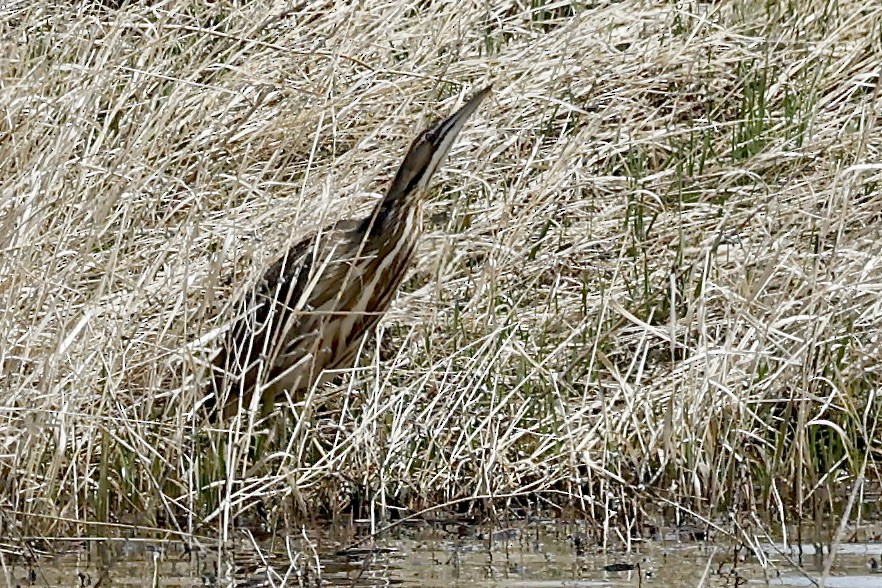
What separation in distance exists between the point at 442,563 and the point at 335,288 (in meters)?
1.34

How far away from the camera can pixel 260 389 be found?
445cm

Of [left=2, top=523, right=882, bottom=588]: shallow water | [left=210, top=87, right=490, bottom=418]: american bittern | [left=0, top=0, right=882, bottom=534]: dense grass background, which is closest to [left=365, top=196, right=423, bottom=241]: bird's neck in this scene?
[left=210, top=87, right=490, bottom=418]: american bittern

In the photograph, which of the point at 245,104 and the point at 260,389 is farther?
the point at 245,104

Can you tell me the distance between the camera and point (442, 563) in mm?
4098

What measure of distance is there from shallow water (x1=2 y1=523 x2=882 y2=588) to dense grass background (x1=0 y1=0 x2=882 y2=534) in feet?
0.40

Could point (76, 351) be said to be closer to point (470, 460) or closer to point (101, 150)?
point (470, 460)

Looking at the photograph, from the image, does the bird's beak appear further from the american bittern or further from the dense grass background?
the dense grass background

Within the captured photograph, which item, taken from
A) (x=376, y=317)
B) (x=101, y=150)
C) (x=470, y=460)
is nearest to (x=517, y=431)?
(x=470, y=460)

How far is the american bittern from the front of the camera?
506 cm

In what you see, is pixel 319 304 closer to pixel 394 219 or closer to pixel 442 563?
pixel 394 219

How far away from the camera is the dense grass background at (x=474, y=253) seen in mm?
4562

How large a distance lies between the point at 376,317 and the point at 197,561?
4.42ft

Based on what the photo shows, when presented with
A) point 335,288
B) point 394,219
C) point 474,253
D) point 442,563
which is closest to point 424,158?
point 394,219

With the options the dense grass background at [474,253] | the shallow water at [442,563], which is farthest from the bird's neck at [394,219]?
the shallow water at [442,563]
